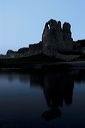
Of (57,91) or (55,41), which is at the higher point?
(55,41)

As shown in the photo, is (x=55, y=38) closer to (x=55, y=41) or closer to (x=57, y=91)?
(x=55, y=41)

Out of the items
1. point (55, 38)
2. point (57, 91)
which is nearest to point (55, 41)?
point (55, 38)

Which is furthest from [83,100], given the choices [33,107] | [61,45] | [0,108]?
[61,45]

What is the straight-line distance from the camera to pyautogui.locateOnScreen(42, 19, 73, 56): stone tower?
5067 centimetres

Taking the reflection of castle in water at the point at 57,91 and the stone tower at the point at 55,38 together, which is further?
the stone tower at the point at 55,38

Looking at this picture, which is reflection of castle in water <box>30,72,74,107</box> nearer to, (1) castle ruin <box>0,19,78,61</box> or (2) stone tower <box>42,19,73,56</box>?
(1) castle ruin <box>0,19,78,61</box>

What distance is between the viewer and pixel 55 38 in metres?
52.1

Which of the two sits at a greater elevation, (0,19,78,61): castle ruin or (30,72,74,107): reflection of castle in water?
(0,19,78,61): castle ruin

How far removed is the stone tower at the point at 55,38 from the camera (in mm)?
50675

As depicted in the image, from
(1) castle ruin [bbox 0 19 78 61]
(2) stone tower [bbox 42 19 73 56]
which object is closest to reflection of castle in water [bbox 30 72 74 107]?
(1) castle ruin [bbox 0 19 78 61]

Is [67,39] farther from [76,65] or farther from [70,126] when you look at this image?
[70,126]

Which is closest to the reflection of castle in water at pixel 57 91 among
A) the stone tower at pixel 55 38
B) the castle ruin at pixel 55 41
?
the castle ruin at pixel 55 41

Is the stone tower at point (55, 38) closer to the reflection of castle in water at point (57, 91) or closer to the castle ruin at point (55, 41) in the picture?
the castle ruin at point (55, 41)

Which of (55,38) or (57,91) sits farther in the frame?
(55,38)
